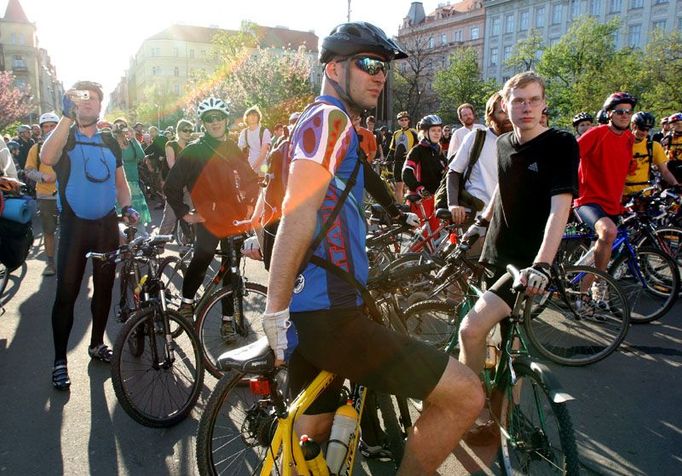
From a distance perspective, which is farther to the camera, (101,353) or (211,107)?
(211,107)

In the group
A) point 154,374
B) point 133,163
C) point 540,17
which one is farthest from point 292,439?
point 540,17

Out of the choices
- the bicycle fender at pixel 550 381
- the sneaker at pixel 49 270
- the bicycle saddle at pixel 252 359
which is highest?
the bicycle saddle at pixel 252 359

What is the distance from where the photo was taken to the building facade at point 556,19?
179 ft

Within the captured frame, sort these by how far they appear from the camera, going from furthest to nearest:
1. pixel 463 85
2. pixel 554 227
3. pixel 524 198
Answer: pixel 463 85
pixel 524 198
pixel 554 227

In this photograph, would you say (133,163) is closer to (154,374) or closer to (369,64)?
(154,374)

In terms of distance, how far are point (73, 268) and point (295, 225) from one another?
2996 millimetres

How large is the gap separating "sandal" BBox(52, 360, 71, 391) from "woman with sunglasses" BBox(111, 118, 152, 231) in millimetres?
4717

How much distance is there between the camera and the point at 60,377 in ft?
13.1

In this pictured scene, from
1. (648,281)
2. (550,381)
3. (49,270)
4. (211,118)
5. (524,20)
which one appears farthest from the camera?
(524,20)

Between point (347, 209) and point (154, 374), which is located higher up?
point (347, 209)

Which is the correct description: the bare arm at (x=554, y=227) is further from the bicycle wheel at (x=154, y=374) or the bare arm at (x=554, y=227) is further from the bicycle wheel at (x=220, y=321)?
the bicycle wheel at (x=154, y=374)

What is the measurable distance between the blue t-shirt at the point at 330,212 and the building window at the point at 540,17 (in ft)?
238

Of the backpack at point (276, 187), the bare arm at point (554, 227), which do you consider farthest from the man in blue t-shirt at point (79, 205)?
the bare arm at point (554, 227)

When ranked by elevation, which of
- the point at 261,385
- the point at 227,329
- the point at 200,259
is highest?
the point at 261,385
